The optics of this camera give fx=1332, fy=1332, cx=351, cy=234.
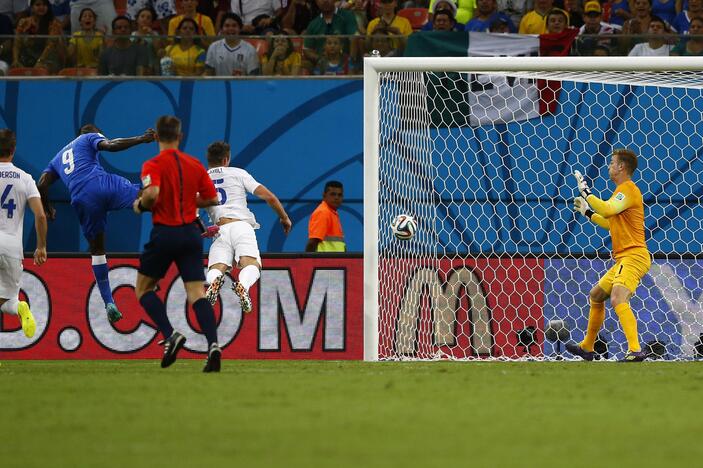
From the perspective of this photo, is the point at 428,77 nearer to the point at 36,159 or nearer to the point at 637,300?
the point at 637,300

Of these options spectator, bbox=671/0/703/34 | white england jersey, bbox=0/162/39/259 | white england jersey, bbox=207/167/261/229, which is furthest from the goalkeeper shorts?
spectator, bbox=671/0/703/34

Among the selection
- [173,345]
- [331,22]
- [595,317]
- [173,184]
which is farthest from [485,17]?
[173,345]

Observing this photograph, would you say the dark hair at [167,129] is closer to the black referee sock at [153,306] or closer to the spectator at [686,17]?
the black referee sock at [153,306]

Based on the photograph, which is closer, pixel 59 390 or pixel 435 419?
pixel 435 419

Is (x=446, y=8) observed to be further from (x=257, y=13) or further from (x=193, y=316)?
(x=193, y=316)

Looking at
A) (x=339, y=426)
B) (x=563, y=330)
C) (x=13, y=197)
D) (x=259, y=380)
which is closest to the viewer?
(x=339, y=426)

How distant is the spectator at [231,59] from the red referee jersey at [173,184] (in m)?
5.94

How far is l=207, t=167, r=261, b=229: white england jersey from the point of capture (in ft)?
38.2

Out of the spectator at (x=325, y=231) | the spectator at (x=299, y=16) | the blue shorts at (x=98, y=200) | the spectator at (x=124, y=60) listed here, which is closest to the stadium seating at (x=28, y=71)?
the spectator at (x=124, y=60)

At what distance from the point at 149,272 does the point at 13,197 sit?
2.12 meters

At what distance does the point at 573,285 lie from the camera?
13039 millimetres

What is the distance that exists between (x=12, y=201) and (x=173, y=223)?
227 centimetres

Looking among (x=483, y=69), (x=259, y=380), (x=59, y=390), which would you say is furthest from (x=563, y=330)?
(x=59, y=390)

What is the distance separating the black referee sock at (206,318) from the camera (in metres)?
9.20
